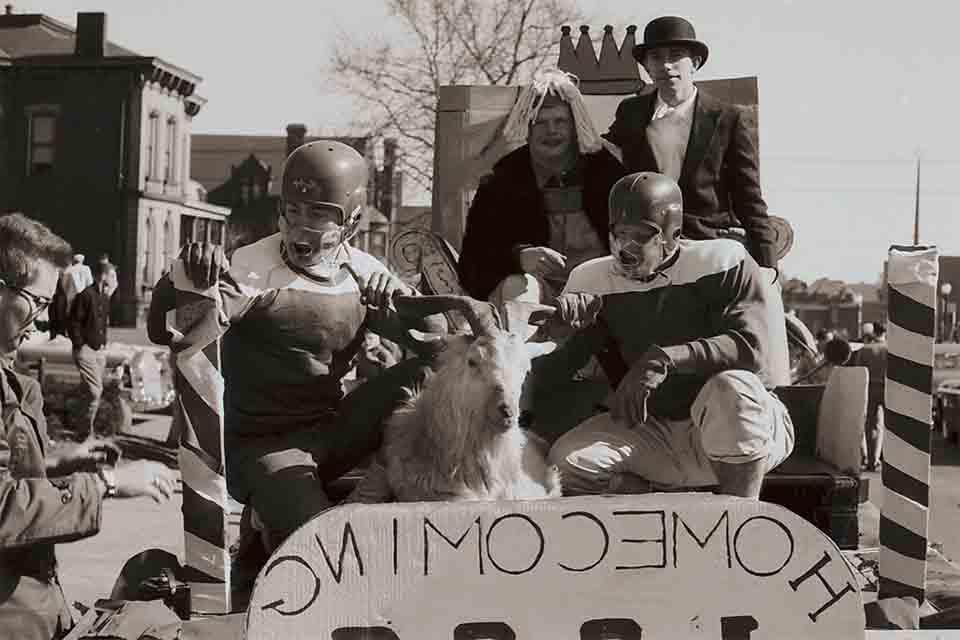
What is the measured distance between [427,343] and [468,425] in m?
0.31

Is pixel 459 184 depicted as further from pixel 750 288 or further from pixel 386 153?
pixel 386 153

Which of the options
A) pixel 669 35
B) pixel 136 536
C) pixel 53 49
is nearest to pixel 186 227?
pixel 53 49

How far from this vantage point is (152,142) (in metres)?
41.0

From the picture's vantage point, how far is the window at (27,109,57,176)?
4034 cm

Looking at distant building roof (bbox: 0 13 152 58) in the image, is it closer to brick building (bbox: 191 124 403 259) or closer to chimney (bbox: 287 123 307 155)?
chimney (bbox: 287 123 307 155)

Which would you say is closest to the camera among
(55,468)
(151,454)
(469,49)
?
(55,468)

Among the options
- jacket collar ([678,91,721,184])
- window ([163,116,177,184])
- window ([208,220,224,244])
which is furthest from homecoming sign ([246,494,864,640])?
window ([208,220,224,244])

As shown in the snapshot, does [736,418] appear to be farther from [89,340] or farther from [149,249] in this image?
[149,249]

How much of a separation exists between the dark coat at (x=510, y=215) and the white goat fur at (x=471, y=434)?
1467 millimetres

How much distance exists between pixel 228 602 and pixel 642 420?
1.50 metres

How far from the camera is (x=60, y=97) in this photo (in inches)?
1594

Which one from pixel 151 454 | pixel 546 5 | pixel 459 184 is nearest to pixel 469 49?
pixel 546 5

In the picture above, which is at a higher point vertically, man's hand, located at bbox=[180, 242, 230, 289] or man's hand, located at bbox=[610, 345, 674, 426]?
man's hand, located at bbox=[180, 242, 230, 289]

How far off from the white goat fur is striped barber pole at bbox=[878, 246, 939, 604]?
1.58m
